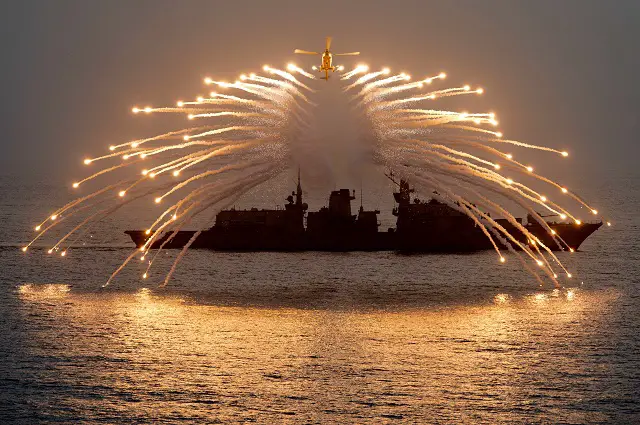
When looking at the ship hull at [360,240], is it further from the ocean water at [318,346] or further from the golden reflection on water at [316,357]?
the golden reflection on water at [316,357]

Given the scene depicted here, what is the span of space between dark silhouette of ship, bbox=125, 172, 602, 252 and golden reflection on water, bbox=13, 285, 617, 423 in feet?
139

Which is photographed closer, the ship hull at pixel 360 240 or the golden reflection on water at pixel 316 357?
the golden reflection on water at pixel 316 357

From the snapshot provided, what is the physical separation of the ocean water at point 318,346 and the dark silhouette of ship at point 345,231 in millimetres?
19638

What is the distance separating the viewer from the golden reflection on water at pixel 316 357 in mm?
57781

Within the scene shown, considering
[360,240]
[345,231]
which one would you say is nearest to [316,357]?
[345,231]

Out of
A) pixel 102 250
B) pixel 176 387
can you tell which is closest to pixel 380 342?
pixel 176 387

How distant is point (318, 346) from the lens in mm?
71375

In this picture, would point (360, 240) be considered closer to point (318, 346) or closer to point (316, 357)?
point (318, 346)

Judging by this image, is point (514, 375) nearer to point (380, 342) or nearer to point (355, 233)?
point (380, 342)

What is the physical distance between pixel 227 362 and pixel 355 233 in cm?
6942

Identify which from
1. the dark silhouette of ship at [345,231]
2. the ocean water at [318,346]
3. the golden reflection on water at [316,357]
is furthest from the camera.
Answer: the dark silhouette of ship at [345,231]

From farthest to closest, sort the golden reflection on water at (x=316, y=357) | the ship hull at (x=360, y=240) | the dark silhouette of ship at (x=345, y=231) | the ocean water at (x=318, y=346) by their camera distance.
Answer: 1. the ship hull at (x=360, y=240)
2. the dark silhouette of ship at (x=345, y=231)
3. the golden reflection on water at (x=316, y=357)
4. the ocean water at (x=318, y=346)

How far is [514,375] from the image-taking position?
6425 cm

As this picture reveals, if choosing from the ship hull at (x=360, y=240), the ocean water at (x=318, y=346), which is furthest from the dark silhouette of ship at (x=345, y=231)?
the ocean water at (x=318, y=346)
